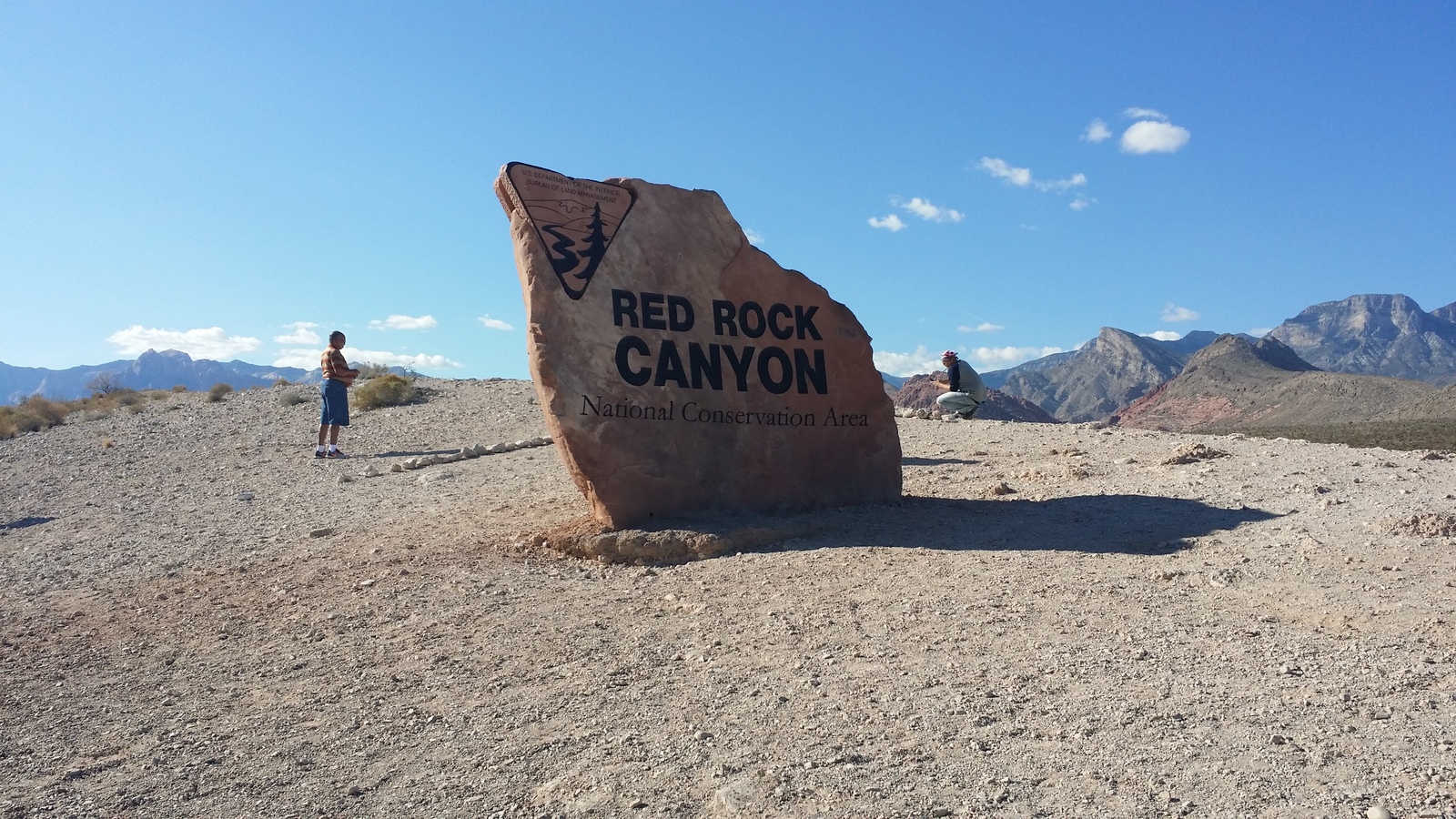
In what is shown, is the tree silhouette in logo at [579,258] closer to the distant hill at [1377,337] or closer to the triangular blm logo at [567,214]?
the triangular blm logo at [567,214]

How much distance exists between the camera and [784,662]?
460 cm

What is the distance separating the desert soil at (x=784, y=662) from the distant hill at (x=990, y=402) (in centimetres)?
2019

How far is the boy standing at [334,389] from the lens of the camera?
12977mm

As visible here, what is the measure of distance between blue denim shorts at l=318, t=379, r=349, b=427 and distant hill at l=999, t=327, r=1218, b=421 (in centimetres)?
5738

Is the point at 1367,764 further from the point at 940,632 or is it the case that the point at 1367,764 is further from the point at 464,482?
the point at 464,482

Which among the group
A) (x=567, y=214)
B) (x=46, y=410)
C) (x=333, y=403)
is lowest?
(x=46, y=410)

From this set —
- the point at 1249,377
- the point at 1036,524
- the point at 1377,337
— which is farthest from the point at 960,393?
the point at 1377,337

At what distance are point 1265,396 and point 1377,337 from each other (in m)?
60.8

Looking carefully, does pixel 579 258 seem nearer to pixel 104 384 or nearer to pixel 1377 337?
pixel 104 384

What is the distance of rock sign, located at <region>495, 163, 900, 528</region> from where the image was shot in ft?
24.1

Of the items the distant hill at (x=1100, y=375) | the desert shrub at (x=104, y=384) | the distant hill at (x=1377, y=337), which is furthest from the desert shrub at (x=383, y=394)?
the distant hill at (x=1377, y=337)

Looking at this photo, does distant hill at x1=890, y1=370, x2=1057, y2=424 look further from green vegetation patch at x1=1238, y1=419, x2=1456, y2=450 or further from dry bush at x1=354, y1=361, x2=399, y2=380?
dry bush at x1=354, y1=361, x2=399, y2=380

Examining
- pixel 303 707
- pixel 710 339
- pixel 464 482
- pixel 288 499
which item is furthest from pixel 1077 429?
pixel 303 707

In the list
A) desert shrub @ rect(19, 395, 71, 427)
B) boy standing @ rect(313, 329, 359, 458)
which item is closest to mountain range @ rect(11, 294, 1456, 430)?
desert shrub @ rect(19, 395, 71, 427)
